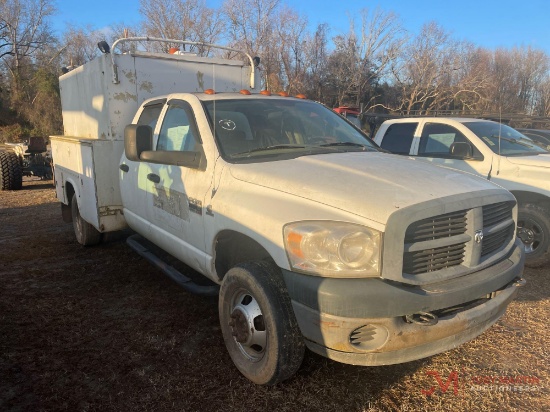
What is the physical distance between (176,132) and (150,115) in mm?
773

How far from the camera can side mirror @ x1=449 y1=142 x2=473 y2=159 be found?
577 centimetres

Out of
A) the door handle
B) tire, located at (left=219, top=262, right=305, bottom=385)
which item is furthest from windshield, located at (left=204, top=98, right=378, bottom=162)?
tire, located at (left=219, top=262, right=305, bottom=385)

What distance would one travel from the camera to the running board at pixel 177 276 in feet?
11.7

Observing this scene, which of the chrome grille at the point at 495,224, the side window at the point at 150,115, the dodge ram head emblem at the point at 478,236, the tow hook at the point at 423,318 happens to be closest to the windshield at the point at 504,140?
the chrome grille at the point at 495,224

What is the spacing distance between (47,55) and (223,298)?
51.4 meters

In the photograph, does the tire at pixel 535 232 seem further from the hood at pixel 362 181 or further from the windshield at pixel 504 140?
the hood at pixel 362 181

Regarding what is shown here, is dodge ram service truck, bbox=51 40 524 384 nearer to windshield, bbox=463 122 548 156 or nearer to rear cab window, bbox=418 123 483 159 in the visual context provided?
rear cab window, bbox=418 123 483 159

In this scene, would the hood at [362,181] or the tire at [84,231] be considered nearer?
the hood at [362,181]

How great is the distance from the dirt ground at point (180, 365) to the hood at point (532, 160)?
1511 mm

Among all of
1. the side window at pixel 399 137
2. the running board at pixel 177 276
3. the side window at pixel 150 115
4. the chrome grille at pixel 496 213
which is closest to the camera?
the chrome grille at pixel 496 213

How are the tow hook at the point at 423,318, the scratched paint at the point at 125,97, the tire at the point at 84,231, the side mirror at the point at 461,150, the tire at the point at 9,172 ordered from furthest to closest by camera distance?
the tire at the point at 9,172 < the tire at the point at 84,231 < the side mirror at the point at 461,150 < the scratched paint at the point at 125,97 < the tow hook at the point at 423,318

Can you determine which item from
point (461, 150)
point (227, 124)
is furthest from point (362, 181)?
point (461, 150)

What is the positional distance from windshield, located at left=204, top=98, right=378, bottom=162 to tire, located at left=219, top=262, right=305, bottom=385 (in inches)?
38.9

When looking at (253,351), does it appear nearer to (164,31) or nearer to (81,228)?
(81,228)
